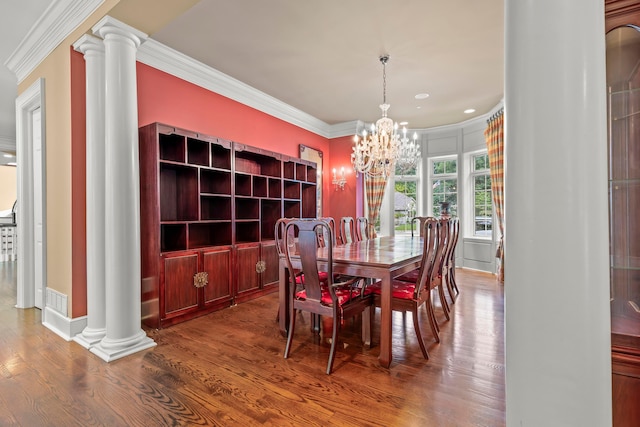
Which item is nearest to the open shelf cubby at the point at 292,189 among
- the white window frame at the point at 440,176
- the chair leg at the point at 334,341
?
the chair leg at the point at 334,341

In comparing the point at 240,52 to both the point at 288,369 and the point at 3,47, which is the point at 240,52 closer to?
the point at 3,47

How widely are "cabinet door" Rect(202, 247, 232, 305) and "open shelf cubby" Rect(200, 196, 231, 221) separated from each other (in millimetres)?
581

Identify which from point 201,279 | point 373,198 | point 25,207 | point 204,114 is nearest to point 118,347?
point 201,279

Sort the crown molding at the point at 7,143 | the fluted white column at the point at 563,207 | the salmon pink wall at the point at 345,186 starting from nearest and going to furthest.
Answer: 1. the fluted white column at the point at 563,207
2. the salmon pink wall at the point at 345,186
3. the crown molding at the point at 7,143

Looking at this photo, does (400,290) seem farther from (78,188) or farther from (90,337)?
(78,188)

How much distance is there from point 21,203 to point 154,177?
6.65ft

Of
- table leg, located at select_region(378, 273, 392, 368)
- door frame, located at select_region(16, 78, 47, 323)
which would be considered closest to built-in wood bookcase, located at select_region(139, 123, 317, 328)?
door frame, located at select_region(16, 78, 47, 323)

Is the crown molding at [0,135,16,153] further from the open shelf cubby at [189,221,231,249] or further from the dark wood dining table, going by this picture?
the dark wood dining table

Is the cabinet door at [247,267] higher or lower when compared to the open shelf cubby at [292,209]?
lower

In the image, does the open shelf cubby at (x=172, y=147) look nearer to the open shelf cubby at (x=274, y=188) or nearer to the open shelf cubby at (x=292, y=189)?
the open shelf cubby at (x=274, y=188)

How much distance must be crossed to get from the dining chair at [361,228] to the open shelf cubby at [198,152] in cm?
225

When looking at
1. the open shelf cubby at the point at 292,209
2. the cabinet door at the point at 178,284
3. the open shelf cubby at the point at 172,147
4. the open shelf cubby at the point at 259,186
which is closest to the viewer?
the cabinet door at the point at 178,284

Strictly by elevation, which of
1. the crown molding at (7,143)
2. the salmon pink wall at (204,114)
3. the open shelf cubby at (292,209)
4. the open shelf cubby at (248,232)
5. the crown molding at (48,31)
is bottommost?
the open shelf cubby at (248,232)

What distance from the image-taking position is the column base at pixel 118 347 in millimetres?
2371
